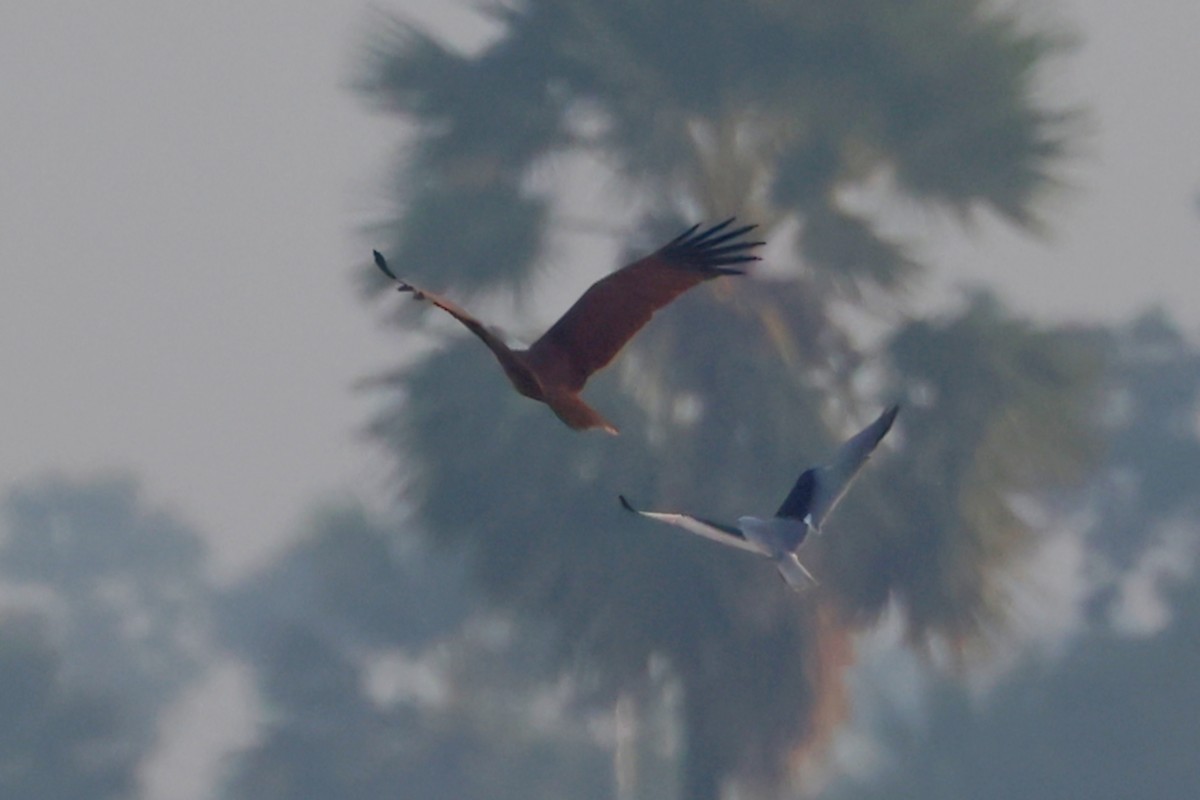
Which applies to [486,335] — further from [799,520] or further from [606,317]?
[799,520]

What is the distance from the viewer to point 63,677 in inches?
857

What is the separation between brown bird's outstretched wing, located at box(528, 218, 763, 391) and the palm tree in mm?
7172

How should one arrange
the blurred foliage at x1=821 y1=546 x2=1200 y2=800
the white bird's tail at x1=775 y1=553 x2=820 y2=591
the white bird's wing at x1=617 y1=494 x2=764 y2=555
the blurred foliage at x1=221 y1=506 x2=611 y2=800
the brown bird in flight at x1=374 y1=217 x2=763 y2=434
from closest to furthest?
1. the white bird's wing at x1=617 y1=494 x2=764 y2=555
2. the brown bird in flight at x1=374 y1=217 x2=763 y2=434
3. the white bird's tail at x1=775 y1=553 x2=820 y2=591
4. the blurred foliage at x1=221 y1=506 x2=611 y2=800
5. the blurred foliage at x1=821 y1=546 x2=1200 y2=800

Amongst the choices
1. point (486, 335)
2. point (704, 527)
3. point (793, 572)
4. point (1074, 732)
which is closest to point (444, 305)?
point (486, 335)

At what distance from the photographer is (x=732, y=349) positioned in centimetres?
1051

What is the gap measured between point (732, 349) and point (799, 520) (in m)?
7.35

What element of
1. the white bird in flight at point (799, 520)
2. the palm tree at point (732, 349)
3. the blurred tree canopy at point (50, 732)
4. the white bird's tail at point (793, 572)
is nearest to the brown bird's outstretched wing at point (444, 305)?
the white bird in flight at point (799, 520)

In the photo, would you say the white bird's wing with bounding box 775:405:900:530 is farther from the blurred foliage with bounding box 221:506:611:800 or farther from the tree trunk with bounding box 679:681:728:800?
the blurred foliage with bounding box 221:506:611:800

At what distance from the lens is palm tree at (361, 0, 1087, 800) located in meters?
10.2

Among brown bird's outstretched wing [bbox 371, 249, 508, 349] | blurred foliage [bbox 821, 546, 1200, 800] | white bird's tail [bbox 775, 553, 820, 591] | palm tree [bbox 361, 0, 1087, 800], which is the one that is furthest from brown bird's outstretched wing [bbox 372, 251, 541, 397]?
blurred foliage [bbox 821, 546, 1200, 800]

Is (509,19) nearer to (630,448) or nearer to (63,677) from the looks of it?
(630,448)

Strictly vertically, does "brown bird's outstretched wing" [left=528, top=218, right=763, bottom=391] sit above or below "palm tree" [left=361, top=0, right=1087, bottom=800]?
below

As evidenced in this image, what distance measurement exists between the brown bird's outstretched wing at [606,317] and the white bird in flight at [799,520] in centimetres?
28

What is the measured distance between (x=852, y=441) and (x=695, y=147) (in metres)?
7.84
